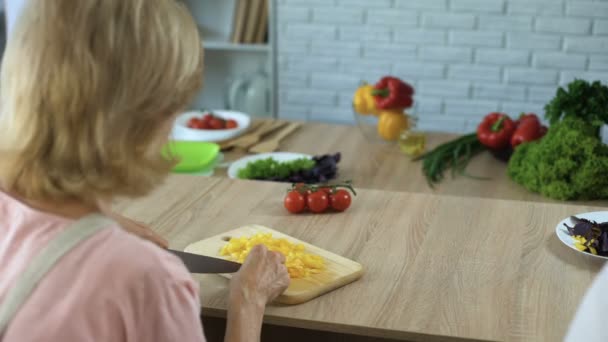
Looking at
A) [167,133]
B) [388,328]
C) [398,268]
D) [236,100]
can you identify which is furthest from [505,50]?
[167,133]

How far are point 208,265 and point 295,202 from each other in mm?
422

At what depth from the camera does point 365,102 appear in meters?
2.89

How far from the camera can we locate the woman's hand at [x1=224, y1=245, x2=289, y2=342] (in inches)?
55.5

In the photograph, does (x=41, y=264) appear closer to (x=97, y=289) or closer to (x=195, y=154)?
(x=97, y=289)

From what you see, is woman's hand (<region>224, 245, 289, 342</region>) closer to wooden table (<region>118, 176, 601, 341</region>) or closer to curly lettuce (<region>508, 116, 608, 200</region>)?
wooden table (<region>118, 176, 601, 341</region>)

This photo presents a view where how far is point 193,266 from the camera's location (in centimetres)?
159

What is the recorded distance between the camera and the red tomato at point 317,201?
196 cm

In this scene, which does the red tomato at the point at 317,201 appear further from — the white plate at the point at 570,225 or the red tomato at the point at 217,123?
the red tomato at the point at 217,123

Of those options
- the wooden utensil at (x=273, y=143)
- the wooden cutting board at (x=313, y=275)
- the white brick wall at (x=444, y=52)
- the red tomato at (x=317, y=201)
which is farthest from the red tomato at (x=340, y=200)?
the white brick wall at (x=444, y=52)

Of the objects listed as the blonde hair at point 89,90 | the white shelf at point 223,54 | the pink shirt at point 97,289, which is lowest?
the white shelf at point 223,54

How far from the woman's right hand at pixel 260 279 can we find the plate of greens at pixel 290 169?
0.89 meters

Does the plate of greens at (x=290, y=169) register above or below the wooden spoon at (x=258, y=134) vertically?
above

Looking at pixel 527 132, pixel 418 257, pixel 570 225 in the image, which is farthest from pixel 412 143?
pixel 418 257

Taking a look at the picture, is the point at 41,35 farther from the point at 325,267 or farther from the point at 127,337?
the point at 325,267
